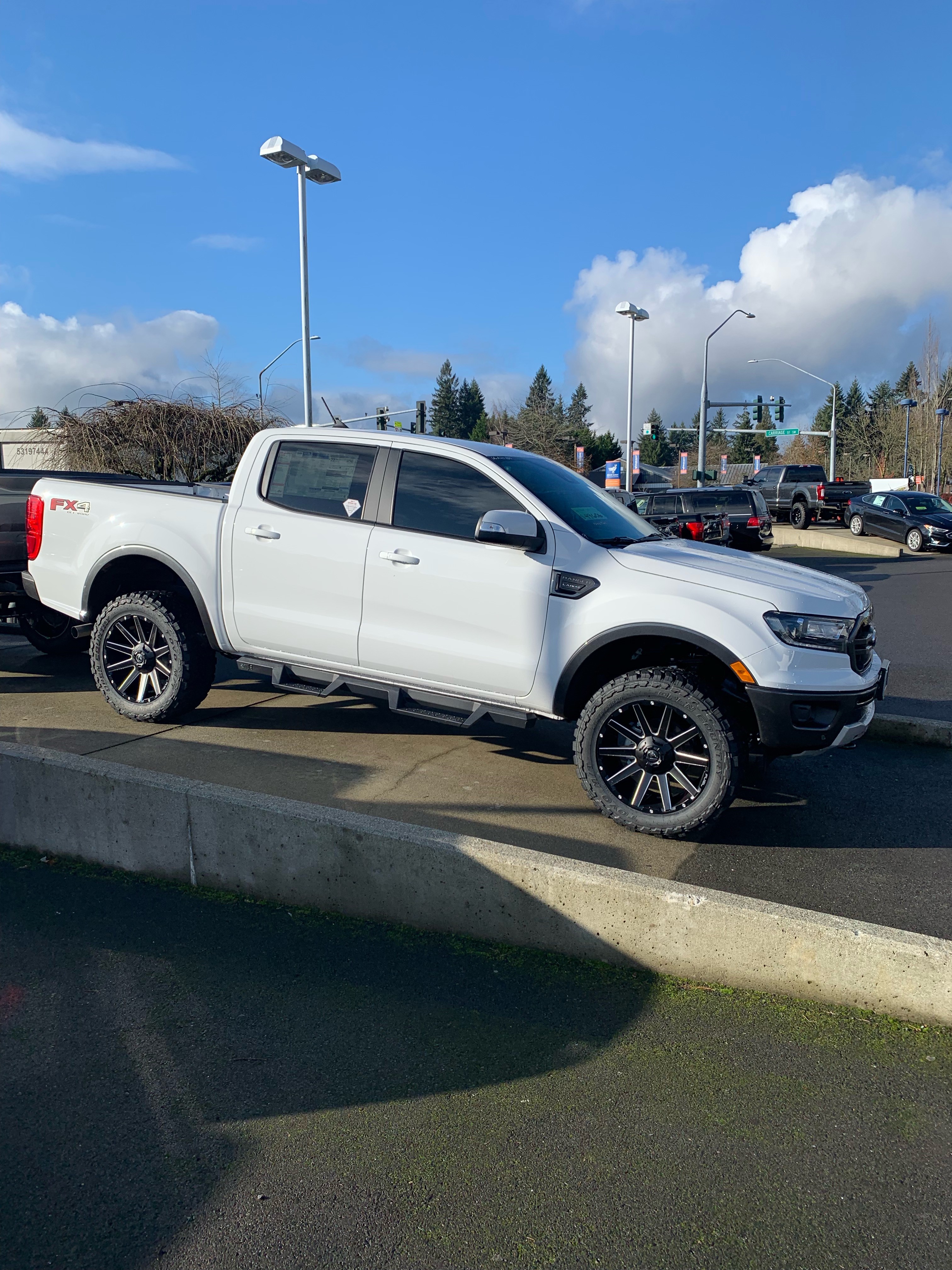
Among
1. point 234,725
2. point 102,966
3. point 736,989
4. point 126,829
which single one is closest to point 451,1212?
point 736,989

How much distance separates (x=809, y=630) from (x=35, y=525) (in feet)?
17.4

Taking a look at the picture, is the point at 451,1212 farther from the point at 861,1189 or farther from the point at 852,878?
the point at 852,878

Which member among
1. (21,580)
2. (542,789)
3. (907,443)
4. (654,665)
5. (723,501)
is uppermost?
(907,443)

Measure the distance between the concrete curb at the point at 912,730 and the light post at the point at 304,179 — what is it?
1521 centimetres

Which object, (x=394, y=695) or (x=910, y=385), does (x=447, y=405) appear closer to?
(x=910, y=385)

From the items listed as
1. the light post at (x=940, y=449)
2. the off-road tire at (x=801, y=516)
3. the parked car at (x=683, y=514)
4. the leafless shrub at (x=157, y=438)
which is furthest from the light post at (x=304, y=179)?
the light post at (x=940, y=449)

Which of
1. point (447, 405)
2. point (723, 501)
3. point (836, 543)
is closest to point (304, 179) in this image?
point (723, 501)

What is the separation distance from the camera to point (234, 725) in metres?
7.07

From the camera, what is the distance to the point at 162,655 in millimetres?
6594

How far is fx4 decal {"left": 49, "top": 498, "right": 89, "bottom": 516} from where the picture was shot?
6848 millimetres

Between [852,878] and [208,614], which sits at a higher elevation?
[208,614]

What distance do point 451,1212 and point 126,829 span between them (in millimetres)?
2652

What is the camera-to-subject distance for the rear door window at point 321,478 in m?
5.94

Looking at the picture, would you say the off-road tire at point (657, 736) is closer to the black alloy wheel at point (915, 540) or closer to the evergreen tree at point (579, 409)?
the black alloy wheel at point (915, 540)
